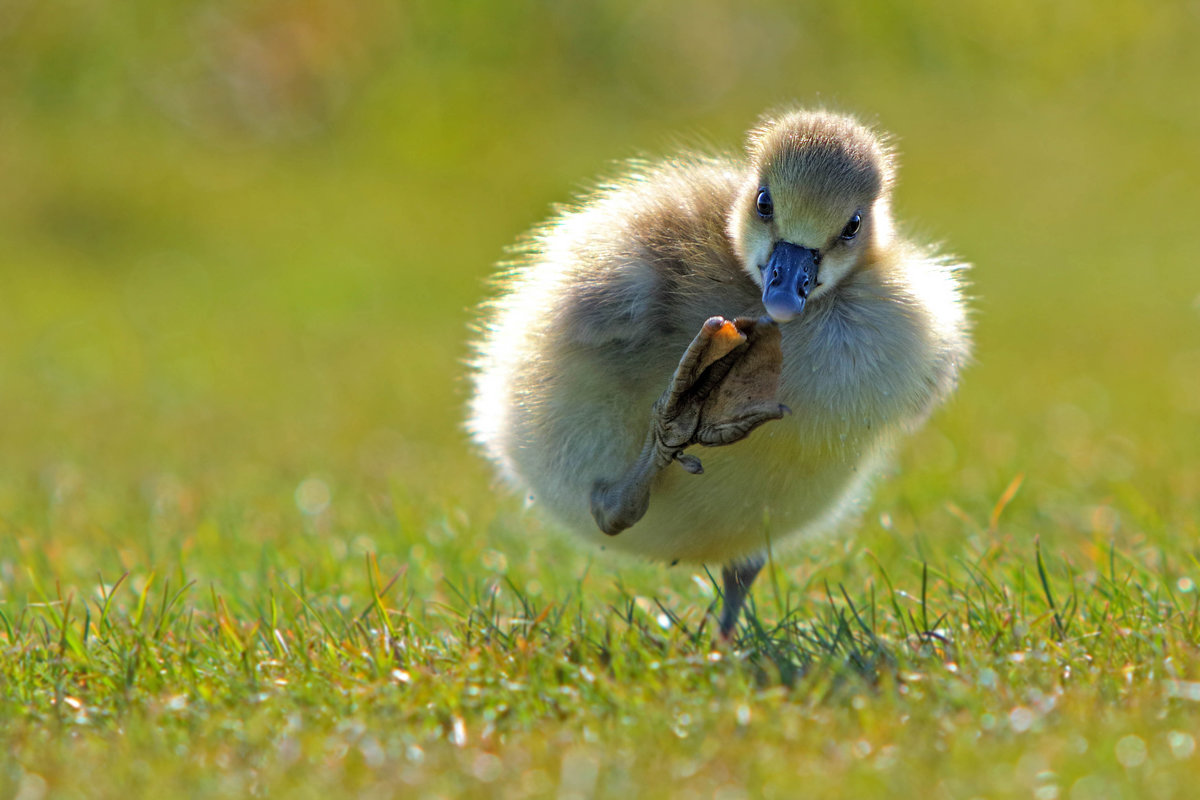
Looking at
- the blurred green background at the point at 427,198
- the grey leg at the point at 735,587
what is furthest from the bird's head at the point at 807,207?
the blurred green background at the point at 427,198

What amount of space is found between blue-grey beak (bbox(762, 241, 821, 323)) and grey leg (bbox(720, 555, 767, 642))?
0.80 meters

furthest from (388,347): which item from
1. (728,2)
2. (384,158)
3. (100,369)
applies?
(728,2)

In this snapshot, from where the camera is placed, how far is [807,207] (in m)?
3.30

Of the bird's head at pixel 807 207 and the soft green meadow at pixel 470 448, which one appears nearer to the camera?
the soft green meadow at pixel 470 448

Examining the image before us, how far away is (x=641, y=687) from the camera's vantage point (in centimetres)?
279

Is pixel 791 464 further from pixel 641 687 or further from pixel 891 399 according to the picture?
pixel 641 687

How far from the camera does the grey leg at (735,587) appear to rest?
342cm

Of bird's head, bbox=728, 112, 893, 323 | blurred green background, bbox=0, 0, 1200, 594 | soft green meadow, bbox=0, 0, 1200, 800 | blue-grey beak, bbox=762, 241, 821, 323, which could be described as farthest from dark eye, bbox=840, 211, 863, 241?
blurred green background, bbox=0, 0, 1200, 594

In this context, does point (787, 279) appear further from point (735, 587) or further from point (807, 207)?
point (735, 587)

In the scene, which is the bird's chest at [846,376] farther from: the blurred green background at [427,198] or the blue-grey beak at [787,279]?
the blurred green background at [427,198]

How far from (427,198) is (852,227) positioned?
1202cm

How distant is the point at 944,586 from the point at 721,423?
1.11 meters

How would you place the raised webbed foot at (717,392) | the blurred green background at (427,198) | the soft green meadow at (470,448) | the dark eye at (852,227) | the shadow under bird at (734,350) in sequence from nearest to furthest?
1. the soft green meadow at (470,448)
2. the raised webbed foot at (717,392)
3. the shadow under bird at (734,350)
4. the dark eye at (852,227)
5. the blurred green background at (427,198)

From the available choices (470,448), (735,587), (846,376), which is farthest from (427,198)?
(846,376)
